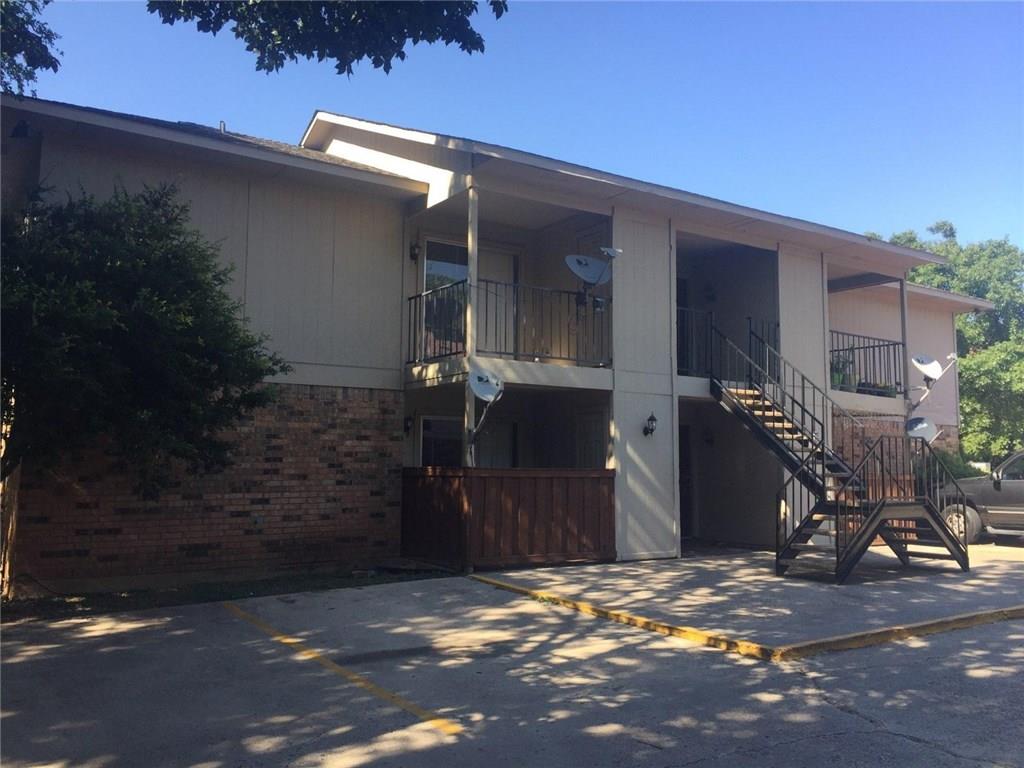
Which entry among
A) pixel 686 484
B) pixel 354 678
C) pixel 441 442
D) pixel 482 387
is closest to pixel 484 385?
pixel 482 387

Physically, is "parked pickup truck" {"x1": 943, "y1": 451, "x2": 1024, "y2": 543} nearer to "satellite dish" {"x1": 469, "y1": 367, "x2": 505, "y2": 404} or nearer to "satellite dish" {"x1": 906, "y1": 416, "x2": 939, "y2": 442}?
"satellite dish" {"x1": 906, "y1": 416, "x2": 939, "y2": 442}

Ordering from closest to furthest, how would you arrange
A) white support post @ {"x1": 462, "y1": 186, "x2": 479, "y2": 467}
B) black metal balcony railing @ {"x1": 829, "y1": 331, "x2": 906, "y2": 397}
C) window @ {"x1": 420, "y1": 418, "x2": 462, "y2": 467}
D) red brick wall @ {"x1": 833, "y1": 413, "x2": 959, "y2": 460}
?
white support post @ {"x1": 462, "y1": 186, "x2": 479, "y2": 467} < window @ {"x1": 420, "y1": 418, "x2": 462, "y2": 467} < red brick wall @ {"x1": 833, "y1": 413, "x2": 959, "y2": 460} < black metal balcony railing @ {"x1": 829, "y1": 331, "x2": 906, "y2": 397}

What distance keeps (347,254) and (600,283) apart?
379cm

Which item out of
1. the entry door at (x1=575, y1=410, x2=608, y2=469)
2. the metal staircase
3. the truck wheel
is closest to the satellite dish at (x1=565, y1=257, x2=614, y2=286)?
the entry door at (x1=575, y1=410, x2=608, y2=469)

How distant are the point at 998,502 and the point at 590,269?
9044mm

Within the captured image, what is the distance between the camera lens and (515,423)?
577 inches

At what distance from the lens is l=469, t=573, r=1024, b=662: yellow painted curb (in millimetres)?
7090

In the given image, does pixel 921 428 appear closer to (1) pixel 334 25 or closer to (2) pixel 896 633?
(2) pixel 896 633

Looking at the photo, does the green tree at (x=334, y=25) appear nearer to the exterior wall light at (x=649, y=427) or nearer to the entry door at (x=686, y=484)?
the exterior wall light at (x=649, y=427)

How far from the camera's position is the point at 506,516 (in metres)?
11.4

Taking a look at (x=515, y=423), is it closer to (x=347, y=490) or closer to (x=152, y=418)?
(x=347, y=490)

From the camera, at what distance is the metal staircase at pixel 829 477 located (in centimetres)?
1088

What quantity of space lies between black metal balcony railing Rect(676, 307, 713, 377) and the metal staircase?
19cm

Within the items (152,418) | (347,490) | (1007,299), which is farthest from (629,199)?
(1007,299)
